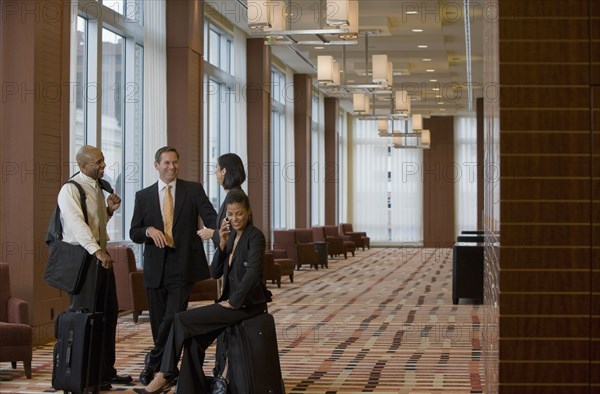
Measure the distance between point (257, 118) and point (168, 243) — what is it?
41.9ft

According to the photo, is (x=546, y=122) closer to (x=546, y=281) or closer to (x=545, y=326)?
(x=546, y=281)

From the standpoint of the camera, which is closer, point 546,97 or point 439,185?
point 546,97

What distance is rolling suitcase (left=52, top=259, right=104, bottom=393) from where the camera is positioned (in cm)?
636

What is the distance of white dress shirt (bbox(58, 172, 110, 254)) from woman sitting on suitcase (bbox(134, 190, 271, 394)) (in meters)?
0.92

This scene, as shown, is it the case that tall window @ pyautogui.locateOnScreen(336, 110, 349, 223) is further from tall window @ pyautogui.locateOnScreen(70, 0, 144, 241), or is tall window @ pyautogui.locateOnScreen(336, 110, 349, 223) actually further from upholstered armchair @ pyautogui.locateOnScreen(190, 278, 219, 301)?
upholstered armchair @ pyautogui.locateOnScreen(190, 278, 219, 301)

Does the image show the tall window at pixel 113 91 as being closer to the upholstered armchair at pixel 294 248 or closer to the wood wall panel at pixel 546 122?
the wood wall panel at pixel 546 122

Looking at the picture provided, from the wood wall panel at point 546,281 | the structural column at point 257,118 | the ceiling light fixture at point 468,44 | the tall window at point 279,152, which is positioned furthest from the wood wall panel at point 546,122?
the tall window at point 279,152

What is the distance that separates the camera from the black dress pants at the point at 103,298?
21.4 feet

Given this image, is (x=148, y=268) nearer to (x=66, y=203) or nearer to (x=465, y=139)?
(x=66, y=203)

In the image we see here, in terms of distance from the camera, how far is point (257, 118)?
63.7ft

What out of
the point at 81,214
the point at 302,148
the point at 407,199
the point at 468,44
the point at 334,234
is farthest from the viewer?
the point at 407,199

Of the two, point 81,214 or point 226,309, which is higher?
point 81,214

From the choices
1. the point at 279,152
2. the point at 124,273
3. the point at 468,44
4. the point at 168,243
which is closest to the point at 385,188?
the point at 279,152

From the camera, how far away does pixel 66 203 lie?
6.47 m
